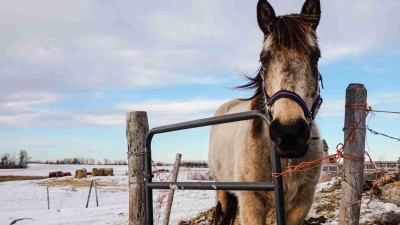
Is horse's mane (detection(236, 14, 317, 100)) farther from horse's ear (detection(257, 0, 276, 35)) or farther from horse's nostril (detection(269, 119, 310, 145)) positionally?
horse's nostril (detection(269, 119, 310, 145))

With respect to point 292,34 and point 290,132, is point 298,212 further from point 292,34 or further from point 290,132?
point 292,34

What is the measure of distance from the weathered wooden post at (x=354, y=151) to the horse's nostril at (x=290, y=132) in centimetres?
51

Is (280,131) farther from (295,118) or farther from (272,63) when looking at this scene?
(272,63)

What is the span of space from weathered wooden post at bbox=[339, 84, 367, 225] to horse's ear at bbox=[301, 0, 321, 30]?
2.06 ft

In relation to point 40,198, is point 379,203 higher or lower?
higher

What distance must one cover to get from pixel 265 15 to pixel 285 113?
1040 mm

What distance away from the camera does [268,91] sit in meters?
2.49

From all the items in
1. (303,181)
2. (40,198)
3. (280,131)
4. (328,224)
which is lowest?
(40,198)

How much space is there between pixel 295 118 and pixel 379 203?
20.6 ft

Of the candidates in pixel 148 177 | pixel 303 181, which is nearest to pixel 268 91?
pixel 303 181

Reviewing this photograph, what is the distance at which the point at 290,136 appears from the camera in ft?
6.55

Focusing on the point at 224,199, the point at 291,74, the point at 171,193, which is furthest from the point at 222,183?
the point at 171,193

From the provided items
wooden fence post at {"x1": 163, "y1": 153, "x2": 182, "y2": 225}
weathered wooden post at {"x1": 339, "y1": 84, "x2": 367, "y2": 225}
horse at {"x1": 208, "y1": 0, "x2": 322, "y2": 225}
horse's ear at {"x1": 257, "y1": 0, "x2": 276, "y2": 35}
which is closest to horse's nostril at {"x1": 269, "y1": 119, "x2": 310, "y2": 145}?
horse at {"x1": 208, "y1": 0, "x2": 322, "y2": 225}

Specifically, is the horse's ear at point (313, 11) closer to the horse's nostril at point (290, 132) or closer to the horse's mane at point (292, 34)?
the horse's mane at point (292, 34)
